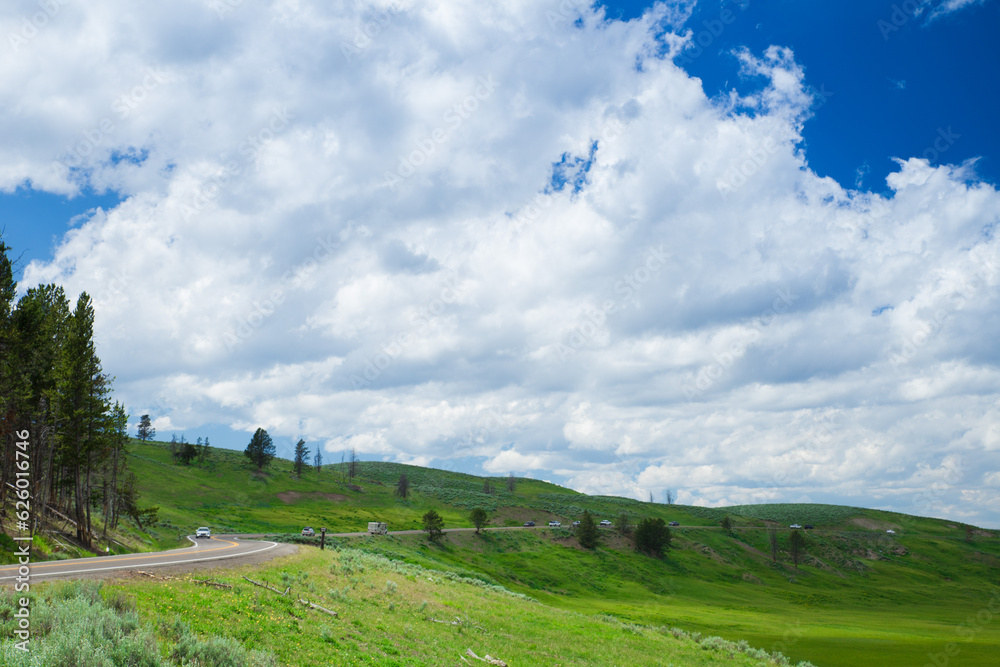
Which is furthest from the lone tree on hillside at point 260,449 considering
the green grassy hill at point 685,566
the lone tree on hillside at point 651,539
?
the lone tree on hillside at point 651,539

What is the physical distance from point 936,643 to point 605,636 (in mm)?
40468

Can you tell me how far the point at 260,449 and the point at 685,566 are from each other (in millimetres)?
117715

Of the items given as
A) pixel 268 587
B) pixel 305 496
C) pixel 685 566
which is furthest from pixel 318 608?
pixel 305 496

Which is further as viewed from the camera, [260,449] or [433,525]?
[260,449]

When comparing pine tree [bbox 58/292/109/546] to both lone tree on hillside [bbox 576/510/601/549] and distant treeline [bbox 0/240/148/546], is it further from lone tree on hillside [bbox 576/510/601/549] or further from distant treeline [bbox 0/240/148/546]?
lone tree on hillside [bbox 576/510/601/549]

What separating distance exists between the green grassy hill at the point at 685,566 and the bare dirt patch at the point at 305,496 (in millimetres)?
550

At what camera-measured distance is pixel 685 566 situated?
123000 millimetres

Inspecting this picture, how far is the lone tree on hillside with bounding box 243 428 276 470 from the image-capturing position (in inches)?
6280

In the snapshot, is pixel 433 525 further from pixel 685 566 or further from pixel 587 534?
pixel 685 566

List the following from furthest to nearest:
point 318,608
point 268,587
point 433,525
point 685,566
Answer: point 685,566 < point 433,525 < point 268,587 < point 318,608

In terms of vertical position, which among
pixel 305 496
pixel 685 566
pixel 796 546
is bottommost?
pixel 685 566

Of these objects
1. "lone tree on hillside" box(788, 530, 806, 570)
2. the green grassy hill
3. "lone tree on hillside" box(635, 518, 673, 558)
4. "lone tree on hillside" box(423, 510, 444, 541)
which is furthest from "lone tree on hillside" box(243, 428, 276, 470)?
"lone tree on hillside" box(788, 530, 806, 570)

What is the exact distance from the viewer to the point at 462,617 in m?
29.9

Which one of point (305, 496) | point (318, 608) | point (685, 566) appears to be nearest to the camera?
point (318, 608)
